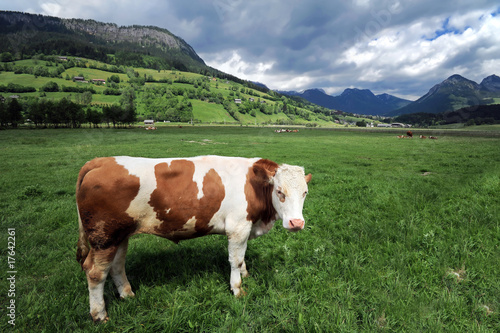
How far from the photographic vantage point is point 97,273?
330 cm

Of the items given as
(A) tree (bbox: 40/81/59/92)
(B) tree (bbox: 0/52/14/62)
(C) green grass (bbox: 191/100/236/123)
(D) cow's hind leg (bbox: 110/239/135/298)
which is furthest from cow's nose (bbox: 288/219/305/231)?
(B) tree (bbox: 0/52/14/62)

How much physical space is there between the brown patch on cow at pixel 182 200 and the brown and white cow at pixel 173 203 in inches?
0.6

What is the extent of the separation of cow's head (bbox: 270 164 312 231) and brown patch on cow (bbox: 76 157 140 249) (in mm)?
2375

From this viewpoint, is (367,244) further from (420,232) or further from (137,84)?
(137,84)

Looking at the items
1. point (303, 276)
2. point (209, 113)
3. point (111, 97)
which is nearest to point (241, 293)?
point (303, 276)

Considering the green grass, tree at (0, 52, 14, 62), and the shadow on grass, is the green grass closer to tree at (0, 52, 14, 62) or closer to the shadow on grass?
the shadow on grass

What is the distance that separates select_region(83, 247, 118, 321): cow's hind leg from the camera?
10.8 feet

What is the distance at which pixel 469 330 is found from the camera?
9.51ft

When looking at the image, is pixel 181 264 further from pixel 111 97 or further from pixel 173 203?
pixel 111 97

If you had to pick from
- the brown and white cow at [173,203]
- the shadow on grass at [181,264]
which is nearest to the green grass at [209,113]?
the shadow on grass at [181,264]

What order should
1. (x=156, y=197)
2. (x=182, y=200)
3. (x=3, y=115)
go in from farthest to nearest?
A: (x=3, y=115), (x=182, y=200), (x=156, y=197)

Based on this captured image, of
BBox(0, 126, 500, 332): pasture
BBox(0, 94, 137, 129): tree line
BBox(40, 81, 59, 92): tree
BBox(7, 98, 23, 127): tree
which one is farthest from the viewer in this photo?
BBox(40, 81, 59, 92): tree

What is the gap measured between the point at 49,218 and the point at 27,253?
2.12 metres

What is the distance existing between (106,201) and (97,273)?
1164mm
